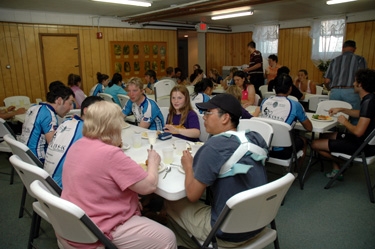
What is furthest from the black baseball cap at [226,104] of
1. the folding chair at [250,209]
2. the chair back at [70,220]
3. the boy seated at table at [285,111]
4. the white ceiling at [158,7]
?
the white ceiling at [158,7]

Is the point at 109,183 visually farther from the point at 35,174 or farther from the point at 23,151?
the point at 23,151

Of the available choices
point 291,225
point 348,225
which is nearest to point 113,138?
point 291,225

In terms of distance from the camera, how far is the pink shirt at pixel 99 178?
1454 mm

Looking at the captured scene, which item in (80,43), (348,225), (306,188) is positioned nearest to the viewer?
(348,225)

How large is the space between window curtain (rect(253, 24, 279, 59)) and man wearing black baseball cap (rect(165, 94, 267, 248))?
865 centimetres

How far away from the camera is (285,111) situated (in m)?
3.13

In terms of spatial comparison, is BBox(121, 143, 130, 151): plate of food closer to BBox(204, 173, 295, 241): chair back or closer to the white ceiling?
BBox(204, 173, 295, 241): chair back

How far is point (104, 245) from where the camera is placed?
4.87 feet

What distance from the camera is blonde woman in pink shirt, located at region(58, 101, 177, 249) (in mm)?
1461

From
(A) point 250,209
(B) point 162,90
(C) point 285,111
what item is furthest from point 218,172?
(B) point 162,90

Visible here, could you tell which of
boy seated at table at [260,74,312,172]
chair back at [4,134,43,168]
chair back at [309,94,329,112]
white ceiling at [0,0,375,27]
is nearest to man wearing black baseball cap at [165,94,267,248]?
chair back at [4,134,43,168]

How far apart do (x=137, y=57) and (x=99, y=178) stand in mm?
7761

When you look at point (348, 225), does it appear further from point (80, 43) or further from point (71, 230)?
point (80, 43)

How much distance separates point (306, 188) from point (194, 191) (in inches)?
89.1
